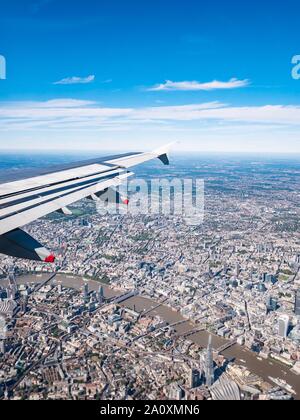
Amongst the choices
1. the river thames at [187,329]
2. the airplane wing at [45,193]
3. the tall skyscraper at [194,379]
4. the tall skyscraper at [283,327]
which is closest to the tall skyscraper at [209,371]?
the tall skyscraper at [194,379]

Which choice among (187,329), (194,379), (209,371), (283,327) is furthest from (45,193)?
(283,327)

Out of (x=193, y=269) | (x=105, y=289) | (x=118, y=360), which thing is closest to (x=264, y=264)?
(x=193, y=269)

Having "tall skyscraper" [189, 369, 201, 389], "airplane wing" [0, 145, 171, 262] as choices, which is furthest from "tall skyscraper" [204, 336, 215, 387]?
"airplane wing" [0, 145, 171, 262]

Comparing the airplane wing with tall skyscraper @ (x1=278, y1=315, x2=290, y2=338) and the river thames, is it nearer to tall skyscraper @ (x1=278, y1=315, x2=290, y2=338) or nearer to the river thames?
the river thames

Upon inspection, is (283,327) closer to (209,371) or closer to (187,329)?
(187,329)

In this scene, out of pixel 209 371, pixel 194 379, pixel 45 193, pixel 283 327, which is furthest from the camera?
→ pixel 283 327

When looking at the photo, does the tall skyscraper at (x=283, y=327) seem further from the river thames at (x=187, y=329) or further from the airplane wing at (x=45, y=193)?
the airplane wing at (x=45, y=193)

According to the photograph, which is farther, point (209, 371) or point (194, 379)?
point (209, 371)
